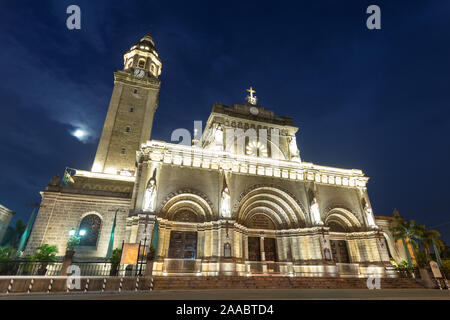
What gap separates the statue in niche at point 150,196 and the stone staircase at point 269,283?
6398mm

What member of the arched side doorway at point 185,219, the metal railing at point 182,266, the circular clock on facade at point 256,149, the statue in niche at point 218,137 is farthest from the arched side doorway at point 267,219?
the statue in niche at point 218,137

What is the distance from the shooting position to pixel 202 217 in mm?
21828

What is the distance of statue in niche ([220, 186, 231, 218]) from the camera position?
21.2 metres

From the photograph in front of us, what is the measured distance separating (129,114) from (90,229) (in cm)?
1914

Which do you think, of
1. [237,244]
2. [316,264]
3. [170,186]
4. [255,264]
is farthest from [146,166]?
[316,264]

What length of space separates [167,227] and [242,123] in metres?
16.8

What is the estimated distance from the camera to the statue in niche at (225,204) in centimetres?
2119

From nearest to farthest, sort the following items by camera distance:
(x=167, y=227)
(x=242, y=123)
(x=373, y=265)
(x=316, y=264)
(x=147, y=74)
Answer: (x=167, y=227), (x=316, y=264), (x=373, y=265), (x=242, y=123), (x=147, y=74)

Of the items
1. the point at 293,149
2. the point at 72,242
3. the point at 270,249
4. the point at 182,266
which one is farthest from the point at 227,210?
the point at 293,149

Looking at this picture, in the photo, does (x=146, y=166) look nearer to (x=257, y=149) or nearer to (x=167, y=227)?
(x=167, y=227)

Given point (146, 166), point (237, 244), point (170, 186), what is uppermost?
point (146, 166)

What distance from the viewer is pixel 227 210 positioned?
21391mm

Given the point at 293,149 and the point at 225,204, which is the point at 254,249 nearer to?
the point at 225,204

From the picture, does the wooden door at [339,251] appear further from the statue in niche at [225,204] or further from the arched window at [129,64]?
the arched window at [129,64]
